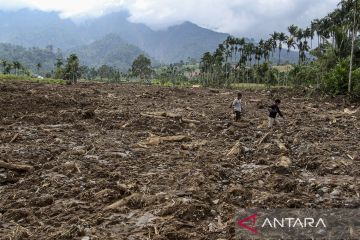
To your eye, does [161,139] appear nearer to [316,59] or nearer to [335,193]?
[335,193]

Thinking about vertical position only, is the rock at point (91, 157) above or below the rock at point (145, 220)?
above

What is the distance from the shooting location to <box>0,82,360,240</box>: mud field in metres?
7.05

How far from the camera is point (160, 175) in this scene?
9.67 metres

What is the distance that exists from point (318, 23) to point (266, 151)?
2894 inches

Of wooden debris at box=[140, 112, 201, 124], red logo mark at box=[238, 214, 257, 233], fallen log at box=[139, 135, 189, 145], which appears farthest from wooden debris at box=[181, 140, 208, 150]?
red logo mark at box=[238, 214, 257, 233]

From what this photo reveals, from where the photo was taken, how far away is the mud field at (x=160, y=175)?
23.1 ft

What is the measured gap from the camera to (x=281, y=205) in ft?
24.6

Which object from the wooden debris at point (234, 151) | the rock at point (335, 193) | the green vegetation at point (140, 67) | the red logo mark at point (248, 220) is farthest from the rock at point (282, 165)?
the green vegetation at point (140, 67)

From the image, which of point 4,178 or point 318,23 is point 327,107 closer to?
point 4,178

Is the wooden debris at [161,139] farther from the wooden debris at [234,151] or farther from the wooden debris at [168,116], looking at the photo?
the wooden debris at [168,116]

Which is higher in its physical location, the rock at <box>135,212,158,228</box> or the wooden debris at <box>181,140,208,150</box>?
the wooden debris at <box>181,140,208,150</box>

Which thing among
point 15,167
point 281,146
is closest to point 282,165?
point 281,146

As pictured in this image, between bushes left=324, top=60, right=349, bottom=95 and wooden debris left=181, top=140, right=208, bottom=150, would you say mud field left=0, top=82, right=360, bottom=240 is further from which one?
bushes left=324, top=60, right=349, bottom=95

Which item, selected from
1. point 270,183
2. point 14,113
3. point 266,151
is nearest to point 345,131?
point 266,151
